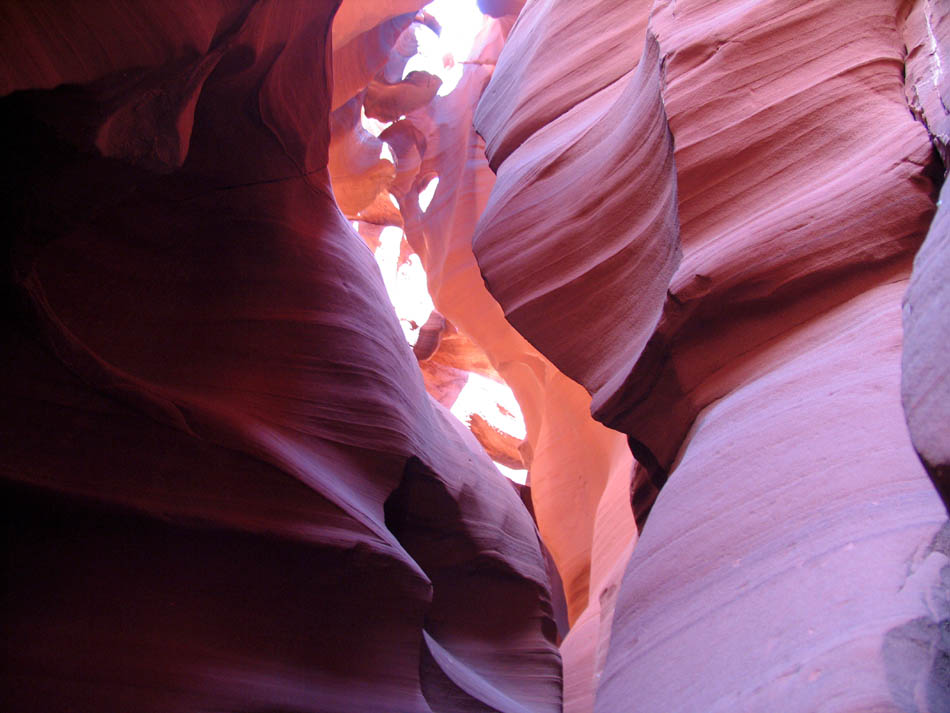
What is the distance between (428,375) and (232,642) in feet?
31.0

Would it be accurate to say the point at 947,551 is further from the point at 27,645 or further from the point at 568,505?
the point at 568,505

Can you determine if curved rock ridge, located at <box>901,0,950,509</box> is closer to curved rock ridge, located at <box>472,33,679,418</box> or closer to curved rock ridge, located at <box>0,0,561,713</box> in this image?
curved rock ridge, located at <box>472,33,679,418</box>

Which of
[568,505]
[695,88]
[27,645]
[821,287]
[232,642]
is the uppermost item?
[695,88]

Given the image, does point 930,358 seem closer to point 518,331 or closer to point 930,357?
point 930,357

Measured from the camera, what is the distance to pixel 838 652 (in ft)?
4.65

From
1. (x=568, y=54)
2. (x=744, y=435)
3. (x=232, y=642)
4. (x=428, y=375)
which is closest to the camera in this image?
(x=744, y=435)

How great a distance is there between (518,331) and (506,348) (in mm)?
5270

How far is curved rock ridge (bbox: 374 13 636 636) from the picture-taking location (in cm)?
732

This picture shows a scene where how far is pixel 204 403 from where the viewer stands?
11.4ft

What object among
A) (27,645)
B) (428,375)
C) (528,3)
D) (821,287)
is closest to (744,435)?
(821,287)

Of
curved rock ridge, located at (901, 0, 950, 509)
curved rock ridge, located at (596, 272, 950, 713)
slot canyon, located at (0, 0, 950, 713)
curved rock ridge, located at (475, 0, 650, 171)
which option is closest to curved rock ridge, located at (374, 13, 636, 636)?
slot canyon, located at (0, 0, 950, 713)

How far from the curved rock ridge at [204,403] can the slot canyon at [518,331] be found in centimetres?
1

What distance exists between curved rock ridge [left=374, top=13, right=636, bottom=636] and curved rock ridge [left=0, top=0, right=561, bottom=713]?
2.70 m

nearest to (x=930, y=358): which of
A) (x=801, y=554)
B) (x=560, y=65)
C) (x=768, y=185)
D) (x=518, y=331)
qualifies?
(x=801, y=554)
